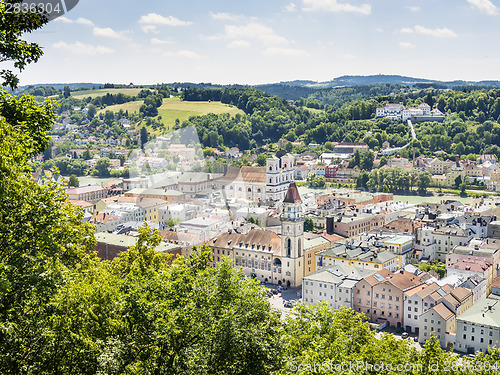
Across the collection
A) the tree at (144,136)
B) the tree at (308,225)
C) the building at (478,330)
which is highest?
the tree at (144,136)

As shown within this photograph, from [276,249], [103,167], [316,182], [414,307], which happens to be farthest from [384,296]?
[103,167]

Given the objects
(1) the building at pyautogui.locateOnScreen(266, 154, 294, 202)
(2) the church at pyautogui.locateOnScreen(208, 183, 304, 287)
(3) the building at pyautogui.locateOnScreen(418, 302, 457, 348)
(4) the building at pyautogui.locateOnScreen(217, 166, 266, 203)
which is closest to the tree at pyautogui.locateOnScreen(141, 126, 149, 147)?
(4) the building at pyautogui.locateOnScreen(217, 166, 266, 203)

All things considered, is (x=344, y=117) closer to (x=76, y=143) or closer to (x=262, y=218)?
(x=76, y=143)

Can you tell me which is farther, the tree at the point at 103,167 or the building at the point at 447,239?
the tree at the point at 103,167

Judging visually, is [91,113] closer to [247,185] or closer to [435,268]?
[247,185]

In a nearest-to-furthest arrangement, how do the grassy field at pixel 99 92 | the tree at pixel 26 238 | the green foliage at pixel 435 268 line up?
the tree at pixel 26 238 < the green foliage at pixel 435 268 < the grassy field at pixel 99 92

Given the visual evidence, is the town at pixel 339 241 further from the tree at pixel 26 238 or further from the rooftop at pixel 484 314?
the tree at pixel 26 238

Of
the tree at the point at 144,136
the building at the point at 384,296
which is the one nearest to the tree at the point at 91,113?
the tree at the point at 144,136
